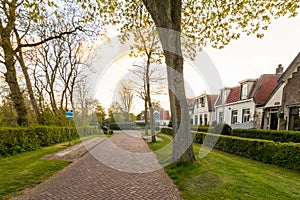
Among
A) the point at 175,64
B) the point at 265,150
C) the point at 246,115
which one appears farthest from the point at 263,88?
the point at 175,64

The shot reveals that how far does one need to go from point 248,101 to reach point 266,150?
41.0 ft

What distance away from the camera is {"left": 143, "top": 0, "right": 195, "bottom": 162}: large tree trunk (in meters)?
5.86

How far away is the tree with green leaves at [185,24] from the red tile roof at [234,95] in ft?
44.1

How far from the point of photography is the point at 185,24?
8945mm

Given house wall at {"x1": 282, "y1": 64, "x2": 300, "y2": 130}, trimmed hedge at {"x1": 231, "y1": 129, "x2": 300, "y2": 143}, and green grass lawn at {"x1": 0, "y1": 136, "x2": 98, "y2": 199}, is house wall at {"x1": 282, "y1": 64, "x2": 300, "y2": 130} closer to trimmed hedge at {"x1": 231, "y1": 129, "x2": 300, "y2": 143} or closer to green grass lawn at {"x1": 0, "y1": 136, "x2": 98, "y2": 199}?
trimmed hedge at {"x1": 231, "y1": 129, "x2": 300, "y2": 143}

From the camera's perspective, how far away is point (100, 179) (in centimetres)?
528

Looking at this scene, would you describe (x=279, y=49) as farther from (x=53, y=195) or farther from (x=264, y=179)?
(x=53, y=195)

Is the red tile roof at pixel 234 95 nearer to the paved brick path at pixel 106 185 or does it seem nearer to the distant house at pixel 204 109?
the distant house at pixel 204 109

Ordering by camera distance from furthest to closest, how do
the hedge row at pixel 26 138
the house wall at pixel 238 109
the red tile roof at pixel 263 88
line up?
the house wall at pixel 238 109
the red tile roof at pixel 263 88
the hedge row at pixel 26 138

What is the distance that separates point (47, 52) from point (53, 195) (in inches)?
742

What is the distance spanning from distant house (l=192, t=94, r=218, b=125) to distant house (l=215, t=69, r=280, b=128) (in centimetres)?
371

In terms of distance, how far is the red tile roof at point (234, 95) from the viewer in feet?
69.5

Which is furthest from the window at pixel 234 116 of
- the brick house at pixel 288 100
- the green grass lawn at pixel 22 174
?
the green grass lawn at pixel 22 174

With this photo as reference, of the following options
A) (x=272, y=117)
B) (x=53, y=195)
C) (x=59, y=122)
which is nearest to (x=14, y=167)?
(x=53, y=195)
